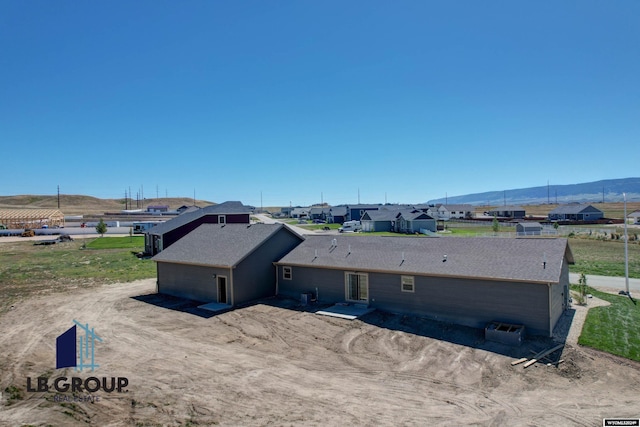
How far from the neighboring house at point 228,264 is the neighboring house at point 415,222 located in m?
43.5

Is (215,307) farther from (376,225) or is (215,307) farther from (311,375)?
(376,225)

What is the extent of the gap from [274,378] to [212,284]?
456 inches

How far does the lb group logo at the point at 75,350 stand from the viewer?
1330 cm

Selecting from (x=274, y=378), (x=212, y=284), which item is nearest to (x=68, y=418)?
(x=274, y=378)

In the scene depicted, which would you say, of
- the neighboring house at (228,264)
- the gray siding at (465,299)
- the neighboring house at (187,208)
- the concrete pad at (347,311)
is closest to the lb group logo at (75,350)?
the neighboring house at (228,264)

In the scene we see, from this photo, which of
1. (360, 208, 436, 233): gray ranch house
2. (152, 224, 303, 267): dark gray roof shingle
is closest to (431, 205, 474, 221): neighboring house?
(360, 208, 436, 233): gray ranch house

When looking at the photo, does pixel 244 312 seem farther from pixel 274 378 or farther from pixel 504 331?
pixel 504 331

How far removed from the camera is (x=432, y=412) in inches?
396

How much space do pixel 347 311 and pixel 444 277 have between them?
5100 mm

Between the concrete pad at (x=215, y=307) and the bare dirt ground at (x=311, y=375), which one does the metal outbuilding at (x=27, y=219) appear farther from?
the concrete pad at (x=215, y=307)

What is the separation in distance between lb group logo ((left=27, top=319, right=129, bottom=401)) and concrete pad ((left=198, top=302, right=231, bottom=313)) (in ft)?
20.6

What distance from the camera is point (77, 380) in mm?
11836

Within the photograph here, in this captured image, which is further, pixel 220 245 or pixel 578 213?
pixel 578 213

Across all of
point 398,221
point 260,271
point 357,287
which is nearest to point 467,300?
point 357,287
